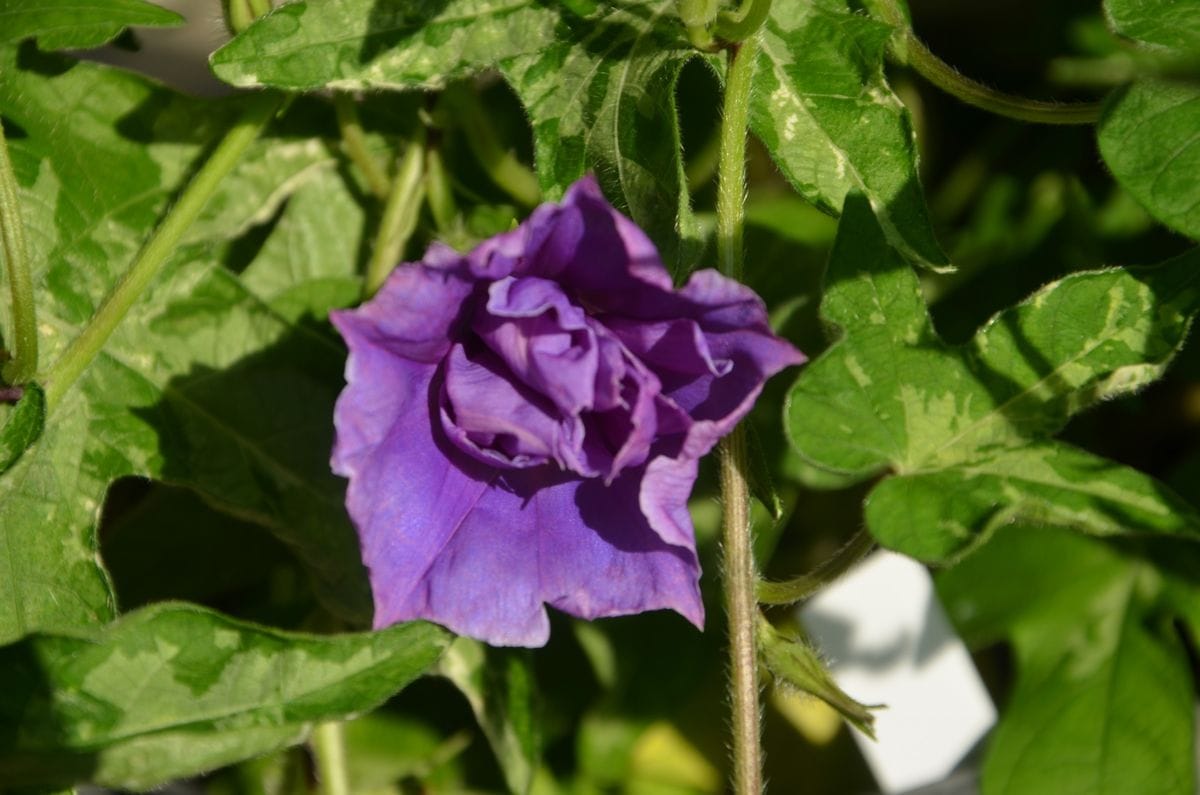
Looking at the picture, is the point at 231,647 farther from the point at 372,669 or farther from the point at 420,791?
the point at 420,791

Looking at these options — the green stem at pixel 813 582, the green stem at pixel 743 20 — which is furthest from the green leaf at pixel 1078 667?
the green stem at pixel 743 20

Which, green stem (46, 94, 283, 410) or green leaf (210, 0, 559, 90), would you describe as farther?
green stem (46, 94, 283, 410)

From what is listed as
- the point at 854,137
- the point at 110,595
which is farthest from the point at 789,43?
the point at 110,595

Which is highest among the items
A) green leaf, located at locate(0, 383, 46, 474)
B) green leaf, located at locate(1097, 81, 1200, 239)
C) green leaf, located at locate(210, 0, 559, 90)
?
green leaf, located at locate(210, 0, 559, 90)

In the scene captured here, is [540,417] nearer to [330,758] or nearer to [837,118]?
[837,118]

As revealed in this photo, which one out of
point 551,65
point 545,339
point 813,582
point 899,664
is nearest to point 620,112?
point 551,65

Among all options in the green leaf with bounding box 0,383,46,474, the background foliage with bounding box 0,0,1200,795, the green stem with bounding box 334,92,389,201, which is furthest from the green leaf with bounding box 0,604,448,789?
the green stem with bounding box 334,92,389,201

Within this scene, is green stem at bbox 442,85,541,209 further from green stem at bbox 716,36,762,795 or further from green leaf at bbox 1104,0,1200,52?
green leaf at bbox 1104,0,1200,52

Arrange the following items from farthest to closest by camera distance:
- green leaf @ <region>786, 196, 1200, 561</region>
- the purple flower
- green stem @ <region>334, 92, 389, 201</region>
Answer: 1. green stem @ <region>334, 92, 389, 201</region>
2. green leaf @ <region>786, 196, 1200, 561</region>
3. the purple flower

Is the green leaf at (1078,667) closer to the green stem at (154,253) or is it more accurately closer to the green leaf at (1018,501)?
the green leaf at (1018,501)
